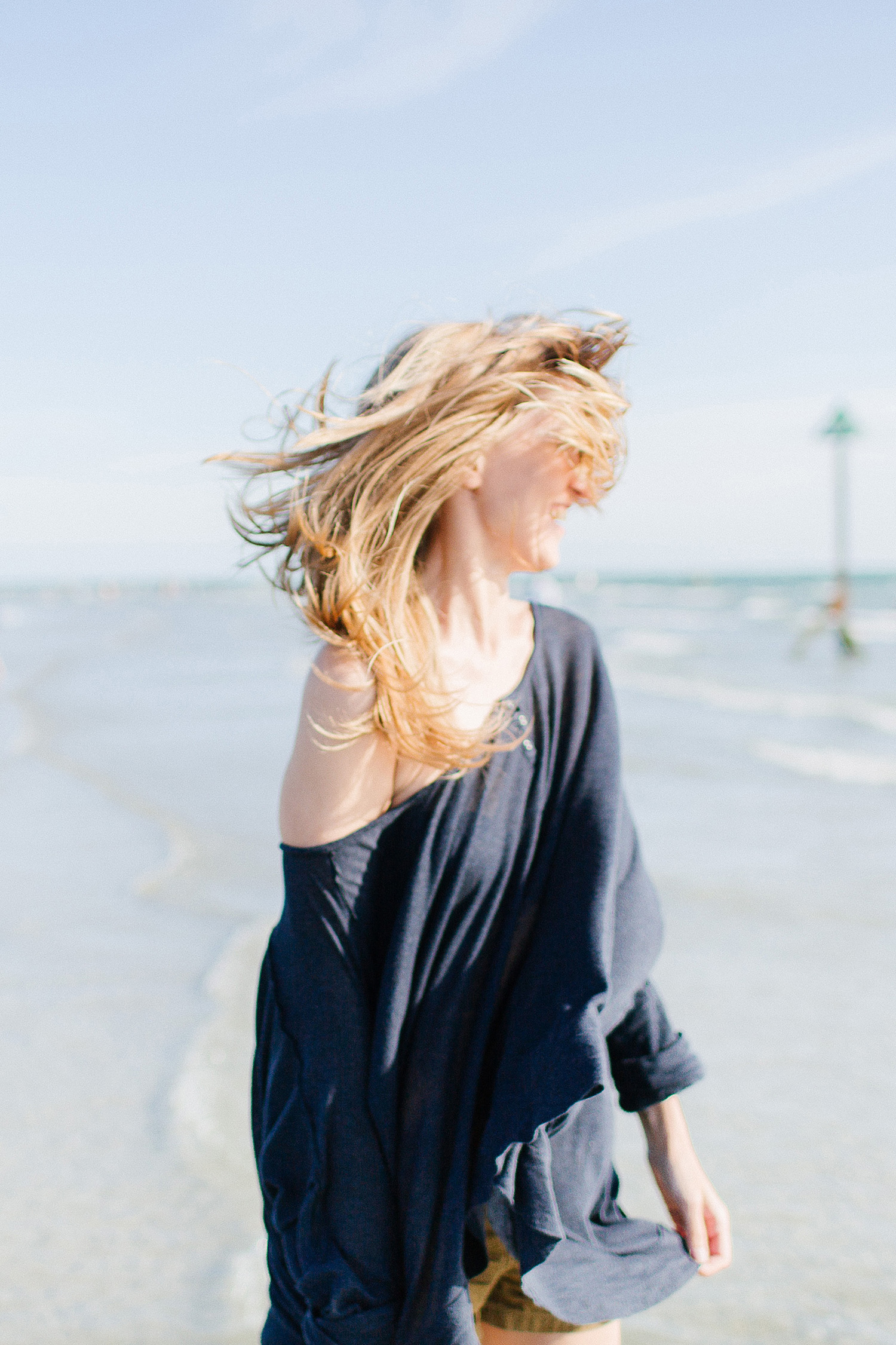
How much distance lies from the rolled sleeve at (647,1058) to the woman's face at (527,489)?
0.73 metres

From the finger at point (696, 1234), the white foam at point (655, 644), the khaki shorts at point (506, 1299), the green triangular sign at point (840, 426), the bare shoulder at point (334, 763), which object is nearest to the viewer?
the bare shoulder at point (334, 763)

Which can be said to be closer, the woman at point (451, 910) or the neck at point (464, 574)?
the woman at point (451, 910)

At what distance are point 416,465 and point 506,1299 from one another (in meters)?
1.27

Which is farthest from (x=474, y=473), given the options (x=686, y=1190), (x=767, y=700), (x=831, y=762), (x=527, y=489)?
(x=767, y=700)

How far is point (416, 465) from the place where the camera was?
1.56 metres

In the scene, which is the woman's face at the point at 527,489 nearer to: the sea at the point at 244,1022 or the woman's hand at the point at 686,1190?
the sea at the point at 244,1022

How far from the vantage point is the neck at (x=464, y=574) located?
5.45 ft

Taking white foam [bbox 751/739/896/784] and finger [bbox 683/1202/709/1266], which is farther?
white foam [bbox 751/739/896/784]

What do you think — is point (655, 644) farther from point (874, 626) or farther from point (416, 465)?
point (416, 465)

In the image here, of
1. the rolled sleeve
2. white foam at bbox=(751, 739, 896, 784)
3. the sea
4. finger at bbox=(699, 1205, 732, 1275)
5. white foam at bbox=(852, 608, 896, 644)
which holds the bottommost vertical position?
white foam at bbox=(852, 608, 896, 644)

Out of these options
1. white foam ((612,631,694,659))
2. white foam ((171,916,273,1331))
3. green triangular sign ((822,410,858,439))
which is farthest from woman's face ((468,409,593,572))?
white foam ((612,631,694,659))

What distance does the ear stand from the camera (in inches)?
63.0

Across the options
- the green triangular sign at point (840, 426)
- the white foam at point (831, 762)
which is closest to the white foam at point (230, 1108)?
the white foam at point (831, 762)

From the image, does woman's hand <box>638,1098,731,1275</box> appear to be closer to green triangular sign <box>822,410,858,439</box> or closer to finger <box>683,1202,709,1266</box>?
finger <box>683,1202,709,1266</box>
